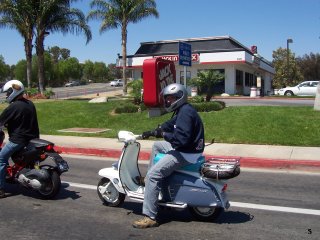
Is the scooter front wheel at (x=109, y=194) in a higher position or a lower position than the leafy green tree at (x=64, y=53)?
lower

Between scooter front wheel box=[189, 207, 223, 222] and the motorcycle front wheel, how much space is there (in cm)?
222

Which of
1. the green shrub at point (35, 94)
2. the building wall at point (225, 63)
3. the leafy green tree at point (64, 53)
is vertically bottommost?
the green shrub at point (35, 94)

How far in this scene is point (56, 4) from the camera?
93.7 feet

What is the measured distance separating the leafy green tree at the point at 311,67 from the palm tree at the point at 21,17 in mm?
55616

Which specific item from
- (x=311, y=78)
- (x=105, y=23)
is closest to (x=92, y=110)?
(x=105, y=23)

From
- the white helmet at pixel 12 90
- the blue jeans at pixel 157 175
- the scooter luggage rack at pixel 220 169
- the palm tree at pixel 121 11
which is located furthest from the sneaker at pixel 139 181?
the palm tree at pixel 121 11

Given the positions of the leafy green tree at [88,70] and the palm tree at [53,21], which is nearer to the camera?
the palm tree at [53,21]

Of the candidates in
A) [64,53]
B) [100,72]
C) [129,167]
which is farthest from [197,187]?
[64,53]

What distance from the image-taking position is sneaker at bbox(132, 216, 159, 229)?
554 cm

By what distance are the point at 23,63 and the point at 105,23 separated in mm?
64609

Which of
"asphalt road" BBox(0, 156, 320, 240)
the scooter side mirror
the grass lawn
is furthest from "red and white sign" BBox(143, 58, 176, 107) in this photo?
the scooter side mirror

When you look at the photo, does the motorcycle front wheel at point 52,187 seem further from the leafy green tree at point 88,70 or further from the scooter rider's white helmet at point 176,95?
the leafy green tree at point 88,70

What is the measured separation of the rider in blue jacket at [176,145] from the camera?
17.7 ft

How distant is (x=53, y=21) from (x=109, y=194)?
80.3 ft
